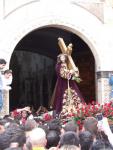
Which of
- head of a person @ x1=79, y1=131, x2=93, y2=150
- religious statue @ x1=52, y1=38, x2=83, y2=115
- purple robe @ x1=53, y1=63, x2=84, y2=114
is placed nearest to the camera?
head of a person @ x1=79, y1=131, x2=93, y2=150

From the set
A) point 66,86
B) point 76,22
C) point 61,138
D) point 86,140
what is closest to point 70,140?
point 61,138

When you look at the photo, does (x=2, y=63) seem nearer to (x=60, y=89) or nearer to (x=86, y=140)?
(x=60, y=89)

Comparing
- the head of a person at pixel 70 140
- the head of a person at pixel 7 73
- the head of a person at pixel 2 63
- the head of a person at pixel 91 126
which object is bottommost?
the head of a person at pixel 70 140

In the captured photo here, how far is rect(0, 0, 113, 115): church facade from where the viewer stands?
1259cm

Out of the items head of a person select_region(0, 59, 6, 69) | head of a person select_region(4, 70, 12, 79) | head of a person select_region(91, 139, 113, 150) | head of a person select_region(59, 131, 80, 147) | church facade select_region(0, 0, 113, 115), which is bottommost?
head of a person select_region(91, 139, 113, 150)

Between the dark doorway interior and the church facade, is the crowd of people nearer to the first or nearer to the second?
the church facade

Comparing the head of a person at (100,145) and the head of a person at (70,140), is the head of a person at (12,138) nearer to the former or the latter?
the head of a person at (70,140)

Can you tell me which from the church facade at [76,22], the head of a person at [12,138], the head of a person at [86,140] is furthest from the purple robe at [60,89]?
the head of a person at [12,138]

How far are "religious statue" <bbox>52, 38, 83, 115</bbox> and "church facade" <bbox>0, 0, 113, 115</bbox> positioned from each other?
70cm

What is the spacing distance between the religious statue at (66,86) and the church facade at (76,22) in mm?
703

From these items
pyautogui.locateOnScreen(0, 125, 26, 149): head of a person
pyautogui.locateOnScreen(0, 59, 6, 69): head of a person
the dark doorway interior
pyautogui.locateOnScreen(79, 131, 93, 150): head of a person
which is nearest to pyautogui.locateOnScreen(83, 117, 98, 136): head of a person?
pyautogui.locateOnScreen(79, 131, 93, 150): head of a person

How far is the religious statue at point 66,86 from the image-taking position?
12492 millimetres

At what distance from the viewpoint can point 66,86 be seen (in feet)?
41.8

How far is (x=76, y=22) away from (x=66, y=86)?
1687 millimetres
